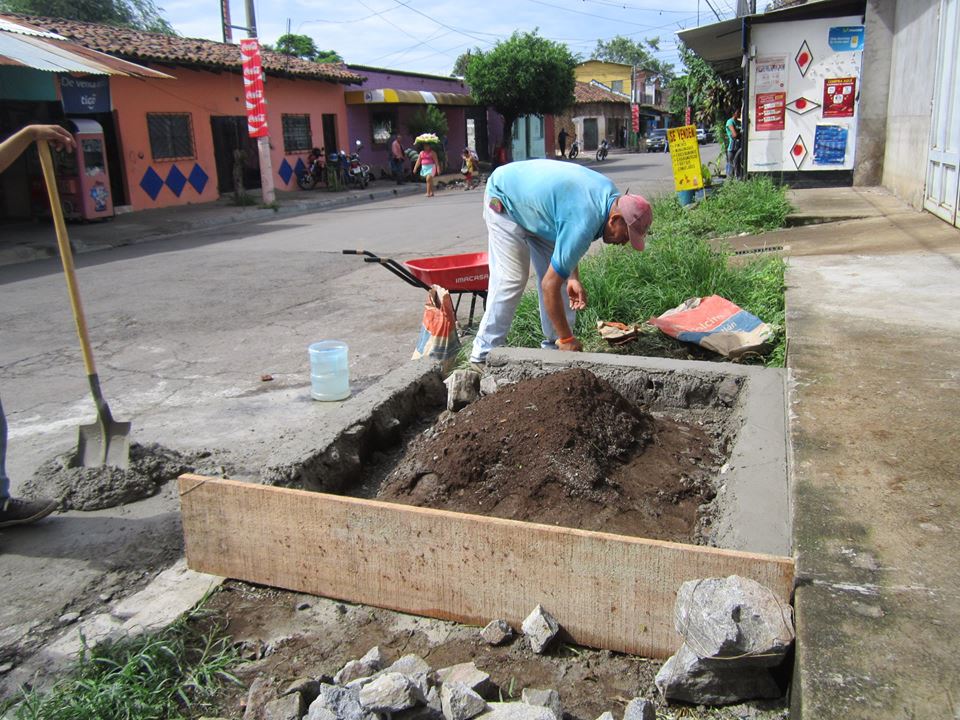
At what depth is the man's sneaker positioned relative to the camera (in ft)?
11.5

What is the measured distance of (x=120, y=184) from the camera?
60.1 feet

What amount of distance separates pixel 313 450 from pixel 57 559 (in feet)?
3.70

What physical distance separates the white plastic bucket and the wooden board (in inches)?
90.1

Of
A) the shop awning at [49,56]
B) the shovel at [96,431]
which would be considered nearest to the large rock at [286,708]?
the shovel at [96,431]

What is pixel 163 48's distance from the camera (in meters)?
19.5

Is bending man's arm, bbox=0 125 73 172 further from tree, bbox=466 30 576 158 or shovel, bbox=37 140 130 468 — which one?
tree, bbox=466 30 576 158

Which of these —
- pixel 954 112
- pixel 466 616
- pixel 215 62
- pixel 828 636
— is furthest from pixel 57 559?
pixel 215 62

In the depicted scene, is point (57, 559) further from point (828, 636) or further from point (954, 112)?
point (954, 112)

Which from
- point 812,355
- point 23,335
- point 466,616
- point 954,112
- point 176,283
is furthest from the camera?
point 176,283

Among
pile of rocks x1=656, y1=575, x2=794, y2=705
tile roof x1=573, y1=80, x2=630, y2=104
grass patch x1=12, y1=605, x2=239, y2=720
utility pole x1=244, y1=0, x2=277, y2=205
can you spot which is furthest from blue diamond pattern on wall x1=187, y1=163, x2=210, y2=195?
tile roof x1=573, y1=80, x2=630, y2=104

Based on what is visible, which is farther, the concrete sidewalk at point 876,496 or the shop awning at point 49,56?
the shop awning at point 49,56

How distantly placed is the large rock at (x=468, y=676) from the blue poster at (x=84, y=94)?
16.7 m

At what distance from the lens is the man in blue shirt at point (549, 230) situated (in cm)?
405

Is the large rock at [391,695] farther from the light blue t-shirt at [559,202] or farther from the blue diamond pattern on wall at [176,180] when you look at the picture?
the blue diamond pattern on wall at [176,180]
